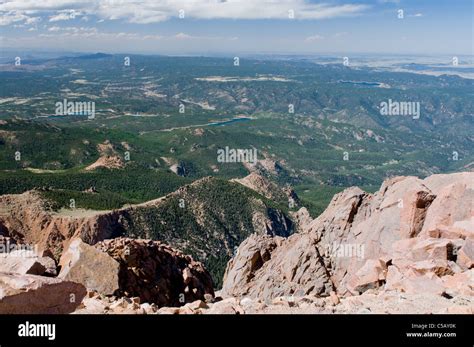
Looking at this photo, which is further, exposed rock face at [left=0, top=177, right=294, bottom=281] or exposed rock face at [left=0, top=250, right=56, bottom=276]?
exposed rock face at [left=0, top=177, right=294, bottom=281]

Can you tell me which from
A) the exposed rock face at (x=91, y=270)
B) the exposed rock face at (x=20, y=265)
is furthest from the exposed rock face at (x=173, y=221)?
the exposed rock face at (x=20, y=265)

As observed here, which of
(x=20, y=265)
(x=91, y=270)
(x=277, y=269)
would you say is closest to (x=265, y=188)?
(x=277, y=269)

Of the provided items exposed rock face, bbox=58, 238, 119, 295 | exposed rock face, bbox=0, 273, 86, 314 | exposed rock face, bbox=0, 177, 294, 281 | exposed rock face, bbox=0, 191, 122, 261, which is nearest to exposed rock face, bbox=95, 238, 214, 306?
exposed rock face, bbox=58, 238, 119, 295

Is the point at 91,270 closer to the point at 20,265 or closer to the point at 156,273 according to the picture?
the point at 20,265

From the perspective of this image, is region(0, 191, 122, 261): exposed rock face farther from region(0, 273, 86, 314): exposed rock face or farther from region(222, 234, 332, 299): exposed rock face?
region(0, 273, 86, 314): exposed rock face
